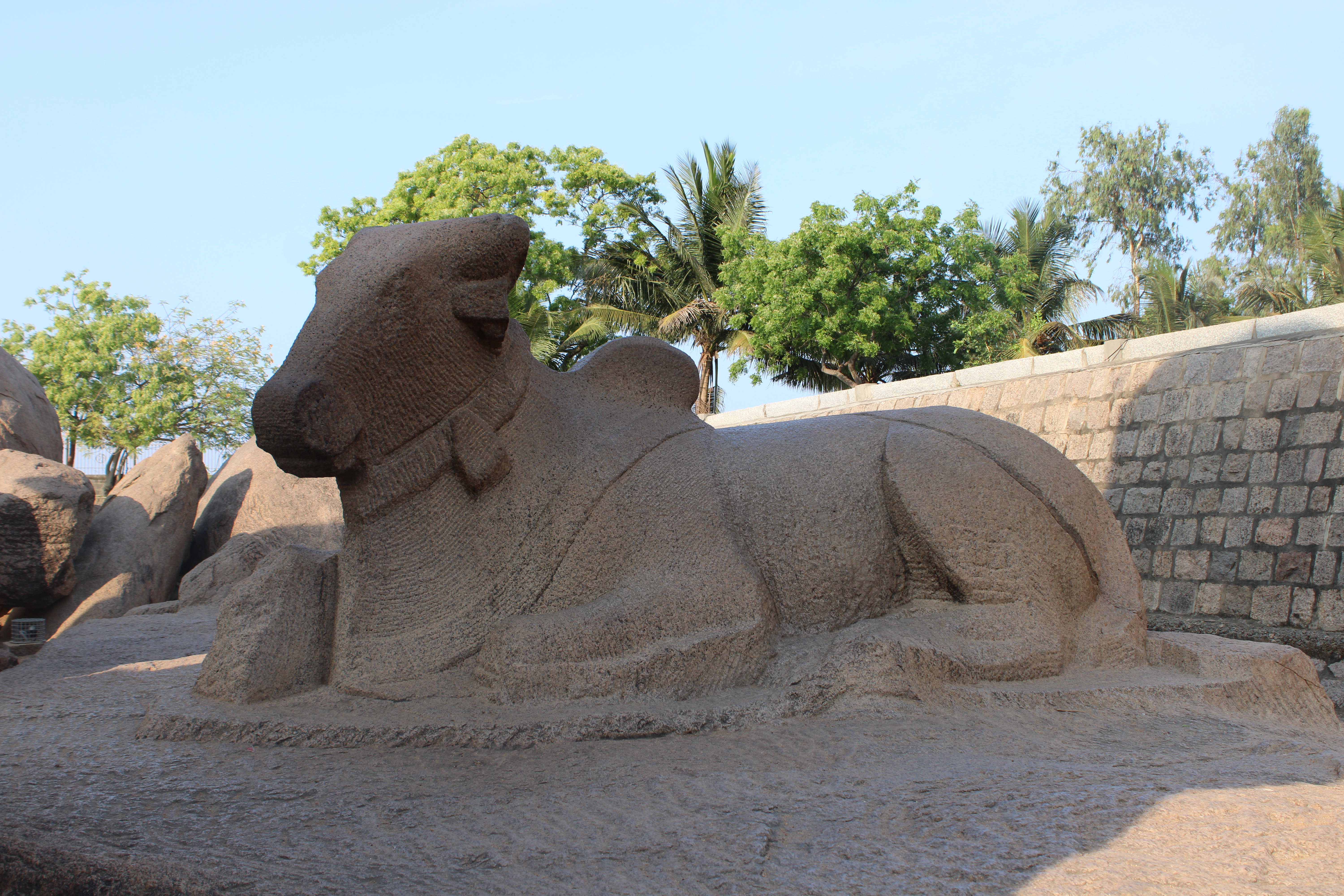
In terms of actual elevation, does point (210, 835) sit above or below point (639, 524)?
below

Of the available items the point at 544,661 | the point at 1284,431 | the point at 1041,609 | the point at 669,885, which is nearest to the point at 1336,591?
the point at 1284,431

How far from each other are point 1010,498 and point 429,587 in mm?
1696

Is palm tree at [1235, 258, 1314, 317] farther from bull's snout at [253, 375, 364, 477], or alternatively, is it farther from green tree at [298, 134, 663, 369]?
bull's snout at [253, 375, 364, 477]

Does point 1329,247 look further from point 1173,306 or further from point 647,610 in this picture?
point 647,610

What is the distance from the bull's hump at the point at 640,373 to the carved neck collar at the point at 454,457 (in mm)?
426

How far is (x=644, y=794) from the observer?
2006mm

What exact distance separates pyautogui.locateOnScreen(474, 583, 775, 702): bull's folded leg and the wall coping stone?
371 cm

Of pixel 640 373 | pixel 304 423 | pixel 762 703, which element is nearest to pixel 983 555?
pixel 762 703

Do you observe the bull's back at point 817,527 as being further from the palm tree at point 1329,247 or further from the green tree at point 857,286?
the palm tree at point 1329,247

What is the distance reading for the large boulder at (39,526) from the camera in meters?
6.60

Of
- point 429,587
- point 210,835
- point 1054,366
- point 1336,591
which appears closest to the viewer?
point 210,835

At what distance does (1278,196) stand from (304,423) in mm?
27888

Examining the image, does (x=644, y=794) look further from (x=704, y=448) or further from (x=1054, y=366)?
(x=1054, y=366)

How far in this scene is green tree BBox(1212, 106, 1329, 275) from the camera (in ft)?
79.6
